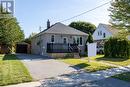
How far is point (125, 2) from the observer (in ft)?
67.6

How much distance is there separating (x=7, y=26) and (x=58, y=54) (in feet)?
53.1

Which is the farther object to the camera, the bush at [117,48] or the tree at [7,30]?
the tree at [7,30]

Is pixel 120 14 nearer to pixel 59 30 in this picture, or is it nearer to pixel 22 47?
pixel 59 30

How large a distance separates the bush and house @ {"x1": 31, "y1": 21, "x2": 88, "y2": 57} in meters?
4.69

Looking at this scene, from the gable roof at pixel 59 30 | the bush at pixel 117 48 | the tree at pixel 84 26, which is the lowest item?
the bush at pixel 117 48

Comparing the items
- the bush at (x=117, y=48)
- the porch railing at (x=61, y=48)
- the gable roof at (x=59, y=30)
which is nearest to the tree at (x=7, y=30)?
the gable roof at (x=59, y=30)

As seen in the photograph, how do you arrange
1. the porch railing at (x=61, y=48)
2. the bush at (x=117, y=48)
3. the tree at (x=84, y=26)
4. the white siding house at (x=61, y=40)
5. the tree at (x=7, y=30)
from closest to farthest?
the bush at (x=117, y=48) → the porch railing at (x=61, y=48) → the white siding house at (x=61, y=40) → the tree at (x=7, y=30) → the tree at (x=84, y=26)

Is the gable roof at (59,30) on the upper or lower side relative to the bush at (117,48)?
upper

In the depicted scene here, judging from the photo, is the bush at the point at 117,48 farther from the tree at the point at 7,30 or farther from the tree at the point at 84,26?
the tree at the point at 84,26

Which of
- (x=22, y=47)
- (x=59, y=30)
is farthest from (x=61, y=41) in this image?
(x=22, y=47)

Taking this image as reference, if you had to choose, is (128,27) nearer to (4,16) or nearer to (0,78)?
(0,78)

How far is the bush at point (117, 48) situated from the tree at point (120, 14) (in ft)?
16.5

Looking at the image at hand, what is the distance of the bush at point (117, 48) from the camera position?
2853 centimetres

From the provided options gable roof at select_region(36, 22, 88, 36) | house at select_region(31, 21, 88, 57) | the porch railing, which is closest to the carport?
house at select_region(31, 21, 88, 57)
